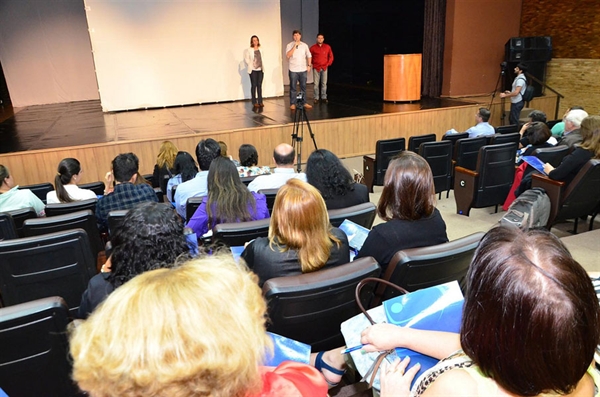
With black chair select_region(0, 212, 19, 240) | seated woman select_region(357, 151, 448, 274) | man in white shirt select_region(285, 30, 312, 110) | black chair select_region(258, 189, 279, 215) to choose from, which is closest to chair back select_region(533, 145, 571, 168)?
seated woman select_region(357, 151, 448, 274)

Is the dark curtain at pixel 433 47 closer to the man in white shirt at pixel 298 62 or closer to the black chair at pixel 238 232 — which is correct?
the man in white shirt at pixel 298 62

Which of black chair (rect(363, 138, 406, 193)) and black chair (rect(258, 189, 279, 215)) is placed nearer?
black chair (rect(258, 189, 279, 215))

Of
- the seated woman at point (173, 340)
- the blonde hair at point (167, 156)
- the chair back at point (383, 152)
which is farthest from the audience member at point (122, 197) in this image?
the chair back at point (383, 152)

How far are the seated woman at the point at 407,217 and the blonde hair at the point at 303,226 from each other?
0.26 metres

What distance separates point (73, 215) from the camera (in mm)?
2695

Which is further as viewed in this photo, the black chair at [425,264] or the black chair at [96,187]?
the black chair at [96,187]

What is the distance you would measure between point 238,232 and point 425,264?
1.01 m

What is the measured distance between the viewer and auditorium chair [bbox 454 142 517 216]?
3883 mm

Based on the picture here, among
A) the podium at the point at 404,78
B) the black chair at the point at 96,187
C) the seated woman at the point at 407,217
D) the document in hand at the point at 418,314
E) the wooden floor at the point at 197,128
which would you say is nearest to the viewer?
the document in hand at the point at 418,314

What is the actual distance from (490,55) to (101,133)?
26.8 feet

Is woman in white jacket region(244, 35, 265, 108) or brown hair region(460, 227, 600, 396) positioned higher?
woman in white jacket region(244, 35, 265, 108)

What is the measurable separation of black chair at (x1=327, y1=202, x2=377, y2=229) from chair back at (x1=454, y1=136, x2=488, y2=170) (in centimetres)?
247

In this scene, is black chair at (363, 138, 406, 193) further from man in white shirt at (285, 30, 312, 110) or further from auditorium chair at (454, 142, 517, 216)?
man in white shirt at (285, 30, 312, 110)

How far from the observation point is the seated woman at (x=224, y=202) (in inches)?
103
